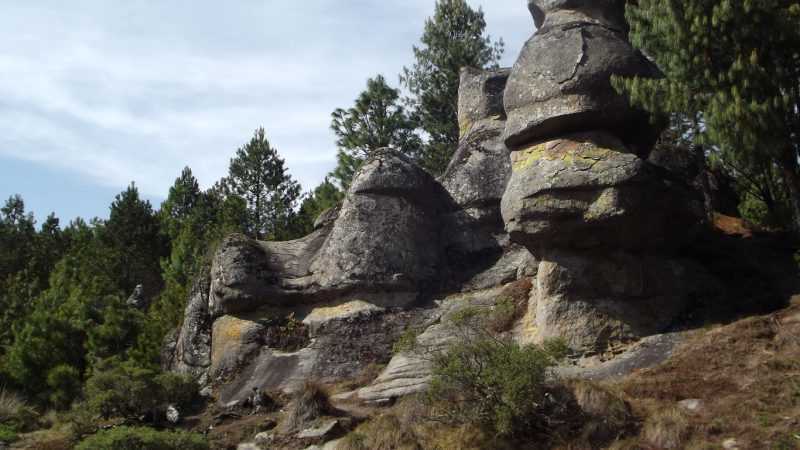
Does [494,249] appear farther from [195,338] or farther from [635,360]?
[195,338]

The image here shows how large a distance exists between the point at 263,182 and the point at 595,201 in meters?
21.2

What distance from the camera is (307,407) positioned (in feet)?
54.6

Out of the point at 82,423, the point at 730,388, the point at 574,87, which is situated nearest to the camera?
the point at 730,388

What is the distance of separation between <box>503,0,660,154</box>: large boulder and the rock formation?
29mm

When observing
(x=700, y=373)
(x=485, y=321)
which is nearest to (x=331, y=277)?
(x=485, y=321)

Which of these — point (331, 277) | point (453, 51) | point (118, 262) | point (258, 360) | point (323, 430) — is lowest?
point (323, 430)

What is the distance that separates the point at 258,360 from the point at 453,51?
22787mm

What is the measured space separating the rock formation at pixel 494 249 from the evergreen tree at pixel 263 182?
11476 millimetres

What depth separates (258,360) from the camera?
21.0 meters

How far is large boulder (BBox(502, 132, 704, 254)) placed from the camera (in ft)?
56.3

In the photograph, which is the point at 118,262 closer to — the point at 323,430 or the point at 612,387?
the point at 323,430

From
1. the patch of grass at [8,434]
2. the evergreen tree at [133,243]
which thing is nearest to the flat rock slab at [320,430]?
the patch of grass at [8,434]

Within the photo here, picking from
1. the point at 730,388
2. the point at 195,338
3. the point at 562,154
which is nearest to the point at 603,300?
the point at 562,154

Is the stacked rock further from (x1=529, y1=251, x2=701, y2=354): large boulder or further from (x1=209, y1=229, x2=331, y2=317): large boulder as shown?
(x1=209, y1=229, x2=331, y2=317): large boulder
